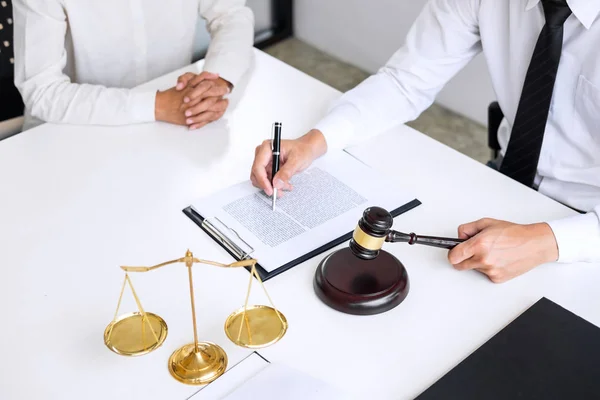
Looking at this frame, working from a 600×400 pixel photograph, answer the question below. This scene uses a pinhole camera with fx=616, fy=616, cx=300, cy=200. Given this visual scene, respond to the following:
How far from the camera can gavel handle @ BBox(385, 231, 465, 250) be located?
3.26ft

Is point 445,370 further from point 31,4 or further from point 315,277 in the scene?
point 31,4

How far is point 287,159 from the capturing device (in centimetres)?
123

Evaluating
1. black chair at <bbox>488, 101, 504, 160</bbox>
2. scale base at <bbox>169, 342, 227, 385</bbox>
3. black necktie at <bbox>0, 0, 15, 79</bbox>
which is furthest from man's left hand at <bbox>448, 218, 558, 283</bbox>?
black necktie at <bbox>0, 0, 15, 79</bbox>

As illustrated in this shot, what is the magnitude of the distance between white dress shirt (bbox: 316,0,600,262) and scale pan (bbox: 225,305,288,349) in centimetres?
48

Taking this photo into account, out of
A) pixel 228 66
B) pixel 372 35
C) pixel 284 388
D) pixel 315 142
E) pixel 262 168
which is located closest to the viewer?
pixel 284 388

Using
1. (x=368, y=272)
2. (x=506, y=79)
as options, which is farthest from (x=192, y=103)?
(x=506, y=79)

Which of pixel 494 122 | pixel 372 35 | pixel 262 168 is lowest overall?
pixel 372 35

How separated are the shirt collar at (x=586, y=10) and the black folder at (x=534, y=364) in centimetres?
59

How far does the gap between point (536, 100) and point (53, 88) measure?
3.56 feet

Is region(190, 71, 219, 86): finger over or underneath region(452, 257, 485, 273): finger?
over

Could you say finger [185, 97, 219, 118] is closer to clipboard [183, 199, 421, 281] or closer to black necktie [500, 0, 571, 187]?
clipboard [183, 199, 421, 281]

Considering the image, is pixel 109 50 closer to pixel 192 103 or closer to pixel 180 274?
pixel 192 103

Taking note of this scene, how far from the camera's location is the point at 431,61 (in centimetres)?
147

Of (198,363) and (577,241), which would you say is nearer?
(198,363)
